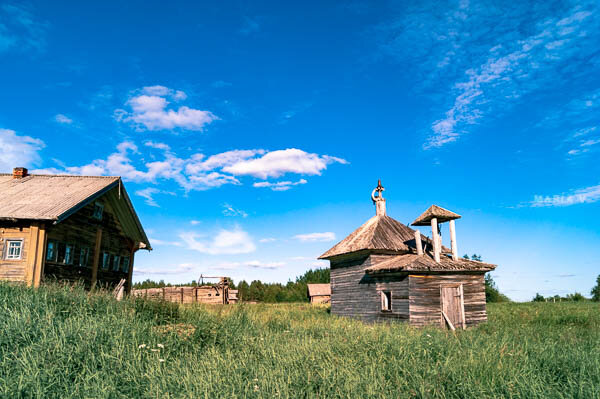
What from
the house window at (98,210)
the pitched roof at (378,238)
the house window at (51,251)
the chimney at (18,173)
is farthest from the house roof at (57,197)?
the pitched roof at (378,238)

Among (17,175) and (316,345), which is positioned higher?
(17,175)

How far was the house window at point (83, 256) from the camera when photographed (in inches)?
779

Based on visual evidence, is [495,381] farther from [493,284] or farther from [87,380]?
[493,284]

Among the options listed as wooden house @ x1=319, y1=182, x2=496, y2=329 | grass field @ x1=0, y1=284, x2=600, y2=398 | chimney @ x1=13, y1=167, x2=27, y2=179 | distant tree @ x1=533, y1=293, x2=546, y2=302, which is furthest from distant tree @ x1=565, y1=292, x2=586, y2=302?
chimney @ x1=13, y1=167, x2=27, y2=179

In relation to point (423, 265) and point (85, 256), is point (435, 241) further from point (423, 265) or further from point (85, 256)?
point (85, 256)

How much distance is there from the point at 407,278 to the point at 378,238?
424cm

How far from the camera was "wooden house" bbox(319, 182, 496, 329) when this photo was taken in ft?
58.9

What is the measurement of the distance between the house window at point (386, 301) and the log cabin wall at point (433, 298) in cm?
177

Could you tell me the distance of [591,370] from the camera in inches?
280

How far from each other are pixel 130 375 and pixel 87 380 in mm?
706

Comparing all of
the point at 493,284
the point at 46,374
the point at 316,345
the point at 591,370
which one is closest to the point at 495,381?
the point at 591,370

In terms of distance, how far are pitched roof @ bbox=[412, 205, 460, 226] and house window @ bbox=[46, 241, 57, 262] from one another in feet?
59.1

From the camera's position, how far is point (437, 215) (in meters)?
19.8

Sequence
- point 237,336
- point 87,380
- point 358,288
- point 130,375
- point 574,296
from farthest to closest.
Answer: point 574,296
point 358,288
point 237,336
point 130,375
point 87,380
